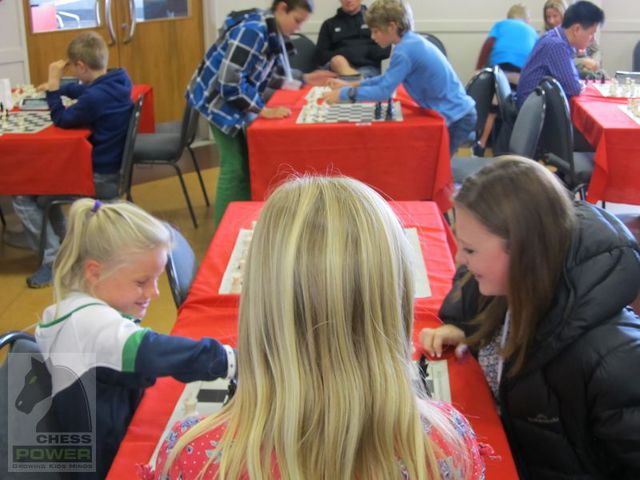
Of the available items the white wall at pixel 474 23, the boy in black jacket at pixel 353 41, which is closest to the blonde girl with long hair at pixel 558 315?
the boy in black jacket at pixel 353 41

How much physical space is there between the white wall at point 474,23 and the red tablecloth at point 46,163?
359 cm

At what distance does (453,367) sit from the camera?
1.62 m

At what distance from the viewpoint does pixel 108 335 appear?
154cm

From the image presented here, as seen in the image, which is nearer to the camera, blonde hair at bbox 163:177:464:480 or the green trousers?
blonde hair at bbox 163:177:464:480

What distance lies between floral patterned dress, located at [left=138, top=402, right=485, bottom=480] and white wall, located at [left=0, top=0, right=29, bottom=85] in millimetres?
4843

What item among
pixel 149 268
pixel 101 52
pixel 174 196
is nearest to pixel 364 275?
pixel 149 268

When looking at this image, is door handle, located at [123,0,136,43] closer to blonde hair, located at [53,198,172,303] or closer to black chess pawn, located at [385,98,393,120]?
black chess pawn, located at [385,98,393,120]

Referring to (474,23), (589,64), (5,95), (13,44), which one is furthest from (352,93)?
(474,23)

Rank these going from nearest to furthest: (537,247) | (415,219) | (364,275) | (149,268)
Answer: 1. (364,275)
2. (537,247)
3. (149,268)
4. (415,219)

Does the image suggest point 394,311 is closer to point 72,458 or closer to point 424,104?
point 72,458

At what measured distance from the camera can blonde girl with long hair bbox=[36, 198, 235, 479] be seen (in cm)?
151

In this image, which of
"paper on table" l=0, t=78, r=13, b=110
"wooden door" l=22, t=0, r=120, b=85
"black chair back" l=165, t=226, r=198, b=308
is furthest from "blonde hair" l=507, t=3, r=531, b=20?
"black chair back" l=165, t=226, r=198, b=308

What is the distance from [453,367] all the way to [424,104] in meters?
2.51

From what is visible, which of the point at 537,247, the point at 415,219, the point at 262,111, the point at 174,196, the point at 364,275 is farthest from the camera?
the point at 174,196
